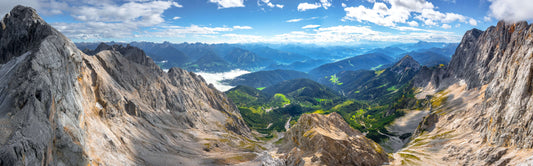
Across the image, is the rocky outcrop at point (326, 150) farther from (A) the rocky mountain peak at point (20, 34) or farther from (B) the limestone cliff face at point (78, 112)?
(A) the rocky mountain peak at point (20, 34)

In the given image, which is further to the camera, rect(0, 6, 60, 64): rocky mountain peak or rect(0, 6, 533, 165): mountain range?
rect(0, 6, 60, 64): rocky mountain peak

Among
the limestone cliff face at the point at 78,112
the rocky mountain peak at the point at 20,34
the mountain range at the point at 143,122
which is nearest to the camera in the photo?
the limestone cliff face at the point at 78,112

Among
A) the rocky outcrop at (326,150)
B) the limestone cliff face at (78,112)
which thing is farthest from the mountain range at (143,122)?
the rocky outcrop at (326,150)

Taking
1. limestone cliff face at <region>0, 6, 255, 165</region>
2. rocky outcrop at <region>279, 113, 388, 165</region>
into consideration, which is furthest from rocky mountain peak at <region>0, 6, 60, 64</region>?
rocky outcrop at <region>279, 113, 388, 165</region>

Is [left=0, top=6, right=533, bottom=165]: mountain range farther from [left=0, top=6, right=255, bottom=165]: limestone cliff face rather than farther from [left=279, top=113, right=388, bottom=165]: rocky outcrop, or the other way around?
[left=279, top=113, right=388, bottom=165]: rocky outcrop

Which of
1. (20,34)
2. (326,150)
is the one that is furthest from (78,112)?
(326,150)


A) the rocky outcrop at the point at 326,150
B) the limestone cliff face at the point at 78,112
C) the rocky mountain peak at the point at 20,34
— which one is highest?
the rocky mountain peak at the point at 20,34

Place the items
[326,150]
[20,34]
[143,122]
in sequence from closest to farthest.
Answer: [20,34] < [326,150] < [143,122]

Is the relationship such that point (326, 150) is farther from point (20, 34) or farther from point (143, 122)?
point (20, 34)

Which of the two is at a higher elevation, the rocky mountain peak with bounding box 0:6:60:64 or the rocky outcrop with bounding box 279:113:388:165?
the rocky mountain peak with bounding box 0:6:60:64
